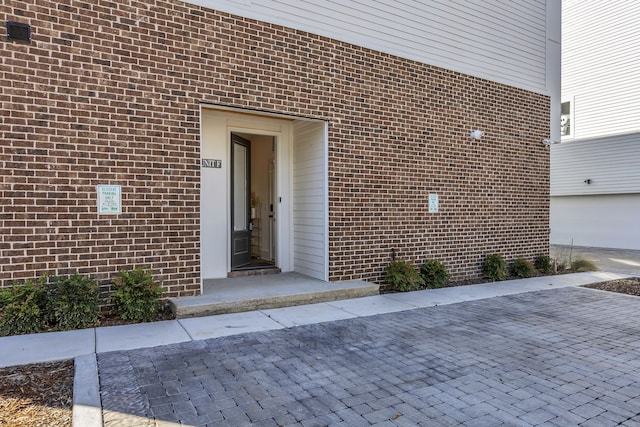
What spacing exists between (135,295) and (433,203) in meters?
5.82

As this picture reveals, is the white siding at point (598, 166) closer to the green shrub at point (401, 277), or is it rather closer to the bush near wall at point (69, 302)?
the green shrub at point (401, 277)

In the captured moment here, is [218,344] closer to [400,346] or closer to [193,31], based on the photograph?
[400,346]

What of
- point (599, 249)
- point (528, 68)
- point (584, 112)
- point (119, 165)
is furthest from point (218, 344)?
point (584, 112)

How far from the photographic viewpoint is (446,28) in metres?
8.72

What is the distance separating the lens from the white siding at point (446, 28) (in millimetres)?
6887

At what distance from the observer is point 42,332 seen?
185 inches

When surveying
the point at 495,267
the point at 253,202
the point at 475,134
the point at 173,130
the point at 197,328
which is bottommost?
the point at 197,328

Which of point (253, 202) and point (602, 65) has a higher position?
point (602, 65)

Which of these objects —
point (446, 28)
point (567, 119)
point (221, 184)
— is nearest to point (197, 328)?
point (221, 184)

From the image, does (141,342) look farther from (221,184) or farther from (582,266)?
(582,266)

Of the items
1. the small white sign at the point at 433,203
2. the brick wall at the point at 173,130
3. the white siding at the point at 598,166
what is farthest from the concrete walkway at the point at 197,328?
the white siding at the point at 598,166

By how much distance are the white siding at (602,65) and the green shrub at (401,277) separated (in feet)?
45.2

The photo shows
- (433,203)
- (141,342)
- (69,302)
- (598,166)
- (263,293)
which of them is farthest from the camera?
(598,166)

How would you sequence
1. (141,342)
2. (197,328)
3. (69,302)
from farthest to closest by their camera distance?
(197,328), (69,302), (141,342)
